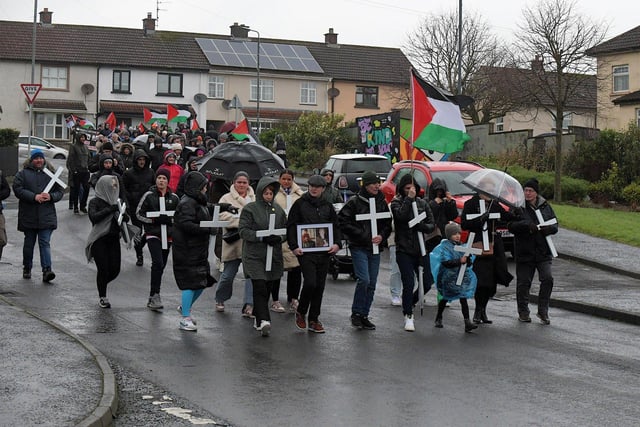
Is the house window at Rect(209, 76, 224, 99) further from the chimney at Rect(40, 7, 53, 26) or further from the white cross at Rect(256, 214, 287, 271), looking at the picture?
the white cross at Rect(256, 214, 287, 271)

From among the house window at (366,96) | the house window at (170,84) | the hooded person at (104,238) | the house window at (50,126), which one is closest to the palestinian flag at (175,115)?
the hooded person at (104,238)

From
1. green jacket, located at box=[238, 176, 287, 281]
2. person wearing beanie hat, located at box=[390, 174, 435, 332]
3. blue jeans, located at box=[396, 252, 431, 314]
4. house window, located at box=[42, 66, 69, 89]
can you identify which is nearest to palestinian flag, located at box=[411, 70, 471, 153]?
person wearing beanie hat, located at box=[390, 174, 435, 332]

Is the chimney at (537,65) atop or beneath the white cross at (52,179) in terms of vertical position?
atop

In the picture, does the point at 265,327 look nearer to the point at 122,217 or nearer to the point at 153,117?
the point at 122,217

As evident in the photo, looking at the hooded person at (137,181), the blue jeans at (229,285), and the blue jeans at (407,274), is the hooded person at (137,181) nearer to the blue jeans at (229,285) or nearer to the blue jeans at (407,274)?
the blue jeans at (229,285)

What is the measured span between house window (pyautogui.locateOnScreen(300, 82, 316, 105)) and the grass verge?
4583 cm

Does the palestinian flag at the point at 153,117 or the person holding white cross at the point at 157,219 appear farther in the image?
the palestinian flag at the point at 153,117

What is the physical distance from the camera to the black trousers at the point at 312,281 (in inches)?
485

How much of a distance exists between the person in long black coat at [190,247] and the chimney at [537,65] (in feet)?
79.7

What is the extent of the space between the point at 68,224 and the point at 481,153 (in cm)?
2154

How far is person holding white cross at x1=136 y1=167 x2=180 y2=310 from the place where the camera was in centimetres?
1334

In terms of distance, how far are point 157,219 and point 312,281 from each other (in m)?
2.24

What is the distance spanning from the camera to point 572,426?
27.1 feet

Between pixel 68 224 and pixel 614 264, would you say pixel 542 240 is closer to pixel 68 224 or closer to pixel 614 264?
pixel 614 264
